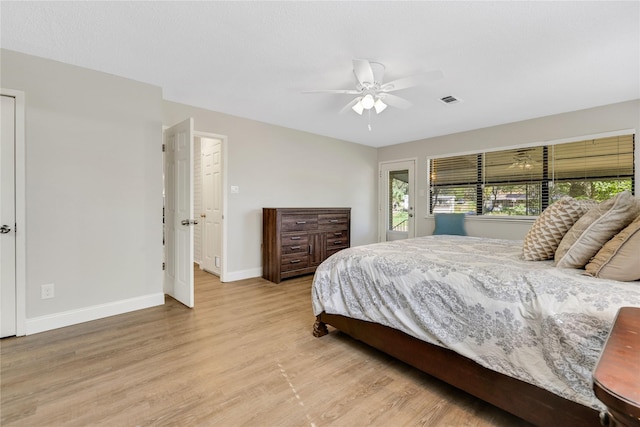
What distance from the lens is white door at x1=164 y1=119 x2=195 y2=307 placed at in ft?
9.89

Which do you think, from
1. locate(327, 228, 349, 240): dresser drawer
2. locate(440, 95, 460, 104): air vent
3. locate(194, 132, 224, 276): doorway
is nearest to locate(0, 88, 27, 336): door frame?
locate(194, 132, 224, 276): doorway

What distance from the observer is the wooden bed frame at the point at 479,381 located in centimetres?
126

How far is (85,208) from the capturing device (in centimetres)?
269

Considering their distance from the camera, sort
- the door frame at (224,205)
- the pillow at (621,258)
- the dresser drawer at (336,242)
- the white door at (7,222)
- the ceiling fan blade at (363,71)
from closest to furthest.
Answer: the pillow at (621,258), the ceiling fan blade at (363,71), the white door at (7,222), the door frame at (224,205), the dresser drawer at (336,242)

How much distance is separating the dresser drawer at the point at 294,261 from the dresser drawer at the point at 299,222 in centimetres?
39

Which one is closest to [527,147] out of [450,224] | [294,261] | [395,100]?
[450,224]

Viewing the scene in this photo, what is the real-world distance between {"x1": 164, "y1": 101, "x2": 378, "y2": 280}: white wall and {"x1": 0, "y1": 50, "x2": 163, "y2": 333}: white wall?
0.70 meters

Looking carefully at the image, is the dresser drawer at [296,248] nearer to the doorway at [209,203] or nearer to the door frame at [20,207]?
the doorway at [209,203]

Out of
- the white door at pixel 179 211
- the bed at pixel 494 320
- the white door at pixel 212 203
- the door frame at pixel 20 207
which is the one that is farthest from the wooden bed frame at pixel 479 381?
the white door at pixel 212 203

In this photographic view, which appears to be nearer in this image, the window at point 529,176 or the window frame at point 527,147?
the window frame at point 527,147

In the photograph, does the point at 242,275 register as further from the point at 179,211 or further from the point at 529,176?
the point at 529,176

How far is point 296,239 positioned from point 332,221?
0.77 meters

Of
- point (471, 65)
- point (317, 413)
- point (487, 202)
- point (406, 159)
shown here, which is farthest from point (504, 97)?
point (317, 413)

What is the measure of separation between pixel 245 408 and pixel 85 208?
2379mm
